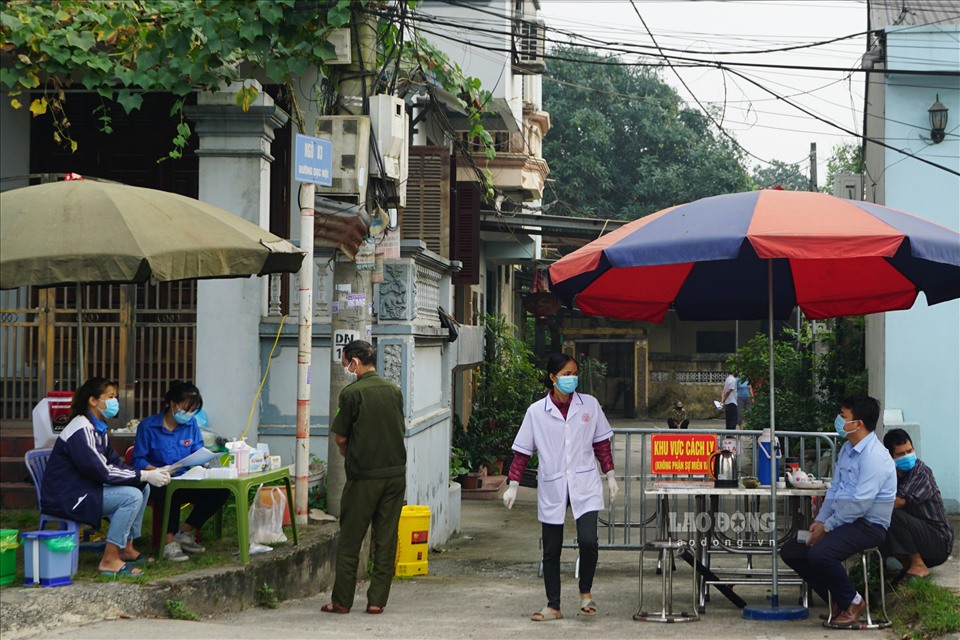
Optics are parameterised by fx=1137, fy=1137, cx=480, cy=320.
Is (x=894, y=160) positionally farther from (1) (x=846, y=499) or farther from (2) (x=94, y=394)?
(2) (x=94, y=394)

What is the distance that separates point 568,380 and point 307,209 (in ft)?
9.21

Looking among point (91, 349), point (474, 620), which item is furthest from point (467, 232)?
point (474, 620)

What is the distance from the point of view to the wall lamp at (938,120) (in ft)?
41.8

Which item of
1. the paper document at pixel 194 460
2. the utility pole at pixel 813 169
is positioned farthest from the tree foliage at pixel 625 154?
the paper document at pixel 194 460

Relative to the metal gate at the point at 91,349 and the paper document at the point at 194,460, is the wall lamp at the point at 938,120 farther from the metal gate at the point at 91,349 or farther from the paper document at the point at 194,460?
the paper document at the point at 194,460

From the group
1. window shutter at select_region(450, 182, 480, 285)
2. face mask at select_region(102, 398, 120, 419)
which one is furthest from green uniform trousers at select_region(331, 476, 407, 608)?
window shutter at select_region(450, 182, 480, 285)

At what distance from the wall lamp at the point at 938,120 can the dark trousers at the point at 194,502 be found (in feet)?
29.3

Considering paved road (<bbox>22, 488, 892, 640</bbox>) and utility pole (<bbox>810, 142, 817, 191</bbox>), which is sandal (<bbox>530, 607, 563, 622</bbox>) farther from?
utility pole (<bbox>810, 142, 817, 191</bbox>)

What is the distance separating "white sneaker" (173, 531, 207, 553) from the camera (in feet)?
Result: 26.6

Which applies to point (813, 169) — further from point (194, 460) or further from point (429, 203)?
point (194, 460)

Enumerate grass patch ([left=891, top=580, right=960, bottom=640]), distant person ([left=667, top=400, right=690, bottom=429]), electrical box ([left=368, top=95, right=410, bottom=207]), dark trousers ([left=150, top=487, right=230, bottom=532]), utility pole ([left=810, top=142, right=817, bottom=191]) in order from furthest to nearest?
1. utility pole ([left=810, top=142, right=817, bottom=191])
2. distant person ([left=667, top=400, right=690, bottom=429])
3. electrical box ([left=368, top=95, right=410, bottom=207])
4. dark trousers ([left=150, top=487, right=230, bottom=532])
5. grass patch ([left=891, top=580, right=960, bottom=640])

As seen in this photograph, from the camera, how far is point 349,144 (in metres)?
9.35

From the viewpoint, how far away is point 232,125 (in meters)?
10.4

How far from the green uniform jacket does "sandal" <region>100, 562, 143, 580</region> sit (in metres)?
1.49
